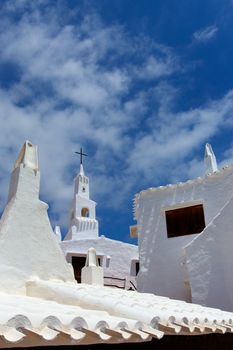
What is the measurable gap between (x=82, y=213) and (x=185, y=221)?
17228 mm

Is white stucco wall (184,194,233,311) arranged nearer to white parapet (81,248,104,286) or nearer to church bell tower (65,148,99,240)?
white parapet (81,248,104,286)

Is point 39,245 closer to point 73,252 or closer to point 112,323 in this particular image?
point 112,323

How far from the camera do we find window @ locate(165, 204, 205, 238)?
13.7 metres

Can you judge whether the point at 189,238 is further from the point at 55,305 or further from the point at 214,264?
the point at 55,305

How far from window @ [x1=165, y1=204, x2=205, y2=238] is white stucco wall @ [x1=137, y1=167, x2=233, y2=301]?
0.67ft

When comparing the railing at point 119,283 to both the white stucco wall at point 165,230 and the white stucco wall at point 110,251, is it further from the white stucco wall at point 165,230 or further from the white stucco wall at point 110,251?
the white stucco wall at point 165,230

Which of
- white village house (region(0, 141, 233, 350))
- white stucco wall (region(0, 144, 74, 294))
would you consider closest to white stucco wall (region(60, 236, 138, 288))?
white village house (region(0, 141, 233, 350))

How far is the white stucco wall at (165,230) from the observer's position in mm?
13312

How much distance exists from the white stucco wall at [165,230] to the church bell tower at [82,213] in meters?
13.3

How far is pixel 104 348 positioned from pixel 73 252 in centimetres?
1913

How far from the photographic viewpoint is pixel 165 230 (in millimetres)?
14078

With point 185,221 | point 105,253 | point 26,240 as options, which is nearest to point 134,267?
point 105,253

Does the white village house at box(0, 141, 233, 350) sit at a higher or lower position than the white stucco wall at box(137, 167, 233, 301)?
lower

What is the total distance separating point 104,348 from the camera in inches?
152
